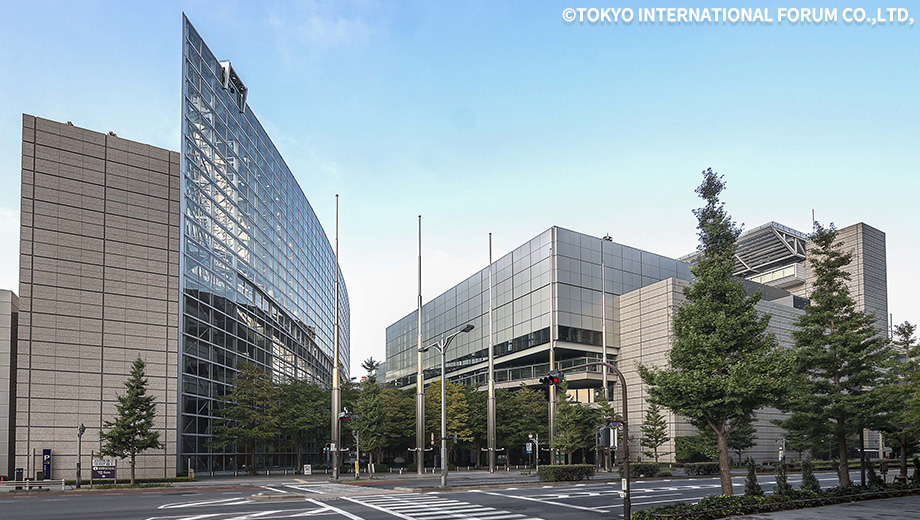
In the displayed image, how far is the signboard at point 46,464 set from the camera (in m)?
48.1

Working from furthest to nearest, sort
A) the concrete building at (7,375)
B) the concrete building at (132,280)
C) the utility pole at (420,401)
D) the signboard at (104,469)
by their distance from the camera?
the utility pole at (420,401) < the concrete building at (7,375) < the concrete building at (132,280) < the signboard at (104,469)

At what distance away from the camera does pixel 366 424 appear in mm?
56250

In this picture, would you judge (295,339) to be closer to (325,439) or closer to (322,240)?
(325,439)

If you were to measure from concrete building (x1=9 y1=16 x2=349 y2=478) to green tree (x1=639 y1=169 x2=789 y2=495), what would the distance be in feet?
119

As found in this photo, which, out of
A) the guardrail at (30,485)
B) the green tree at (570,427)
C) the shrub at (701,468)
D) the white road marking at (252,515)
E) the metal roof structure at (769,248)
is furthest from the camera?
the metal roof structure at (769,248)

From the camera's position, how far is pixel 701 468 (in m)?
56.5

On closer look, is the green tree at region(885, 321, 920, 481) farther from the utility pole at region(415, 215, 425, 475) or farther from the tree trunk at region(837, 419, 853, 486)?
the utility pole at region(415, 215, 425, 475)

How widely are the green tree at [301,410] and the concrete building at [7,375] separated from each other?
21.9 m

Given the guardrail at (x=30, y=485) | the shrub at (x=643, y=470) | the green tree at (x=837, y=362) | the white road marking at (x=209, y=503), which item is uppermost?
the green tree at (x=837, y=362)

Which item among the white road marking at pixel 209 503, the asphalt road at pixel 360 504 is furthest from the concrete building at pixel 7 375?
the white road marking at pixel 209 503

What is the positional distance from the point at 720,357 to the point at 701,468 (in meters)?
34.5

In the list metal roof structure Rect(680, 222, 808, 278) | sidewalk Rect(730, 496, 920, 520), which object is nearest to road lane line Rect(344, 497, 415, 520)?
sidewalk Rect(730, 496, 920, 520)

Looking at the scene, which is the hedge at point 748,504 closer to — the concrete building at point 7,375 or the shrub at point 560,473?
the shrub at point 560,473

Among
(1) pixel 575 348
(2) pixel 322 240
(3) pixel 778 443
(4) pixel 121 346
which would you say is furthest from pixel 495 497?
(2) pixel 322 240
